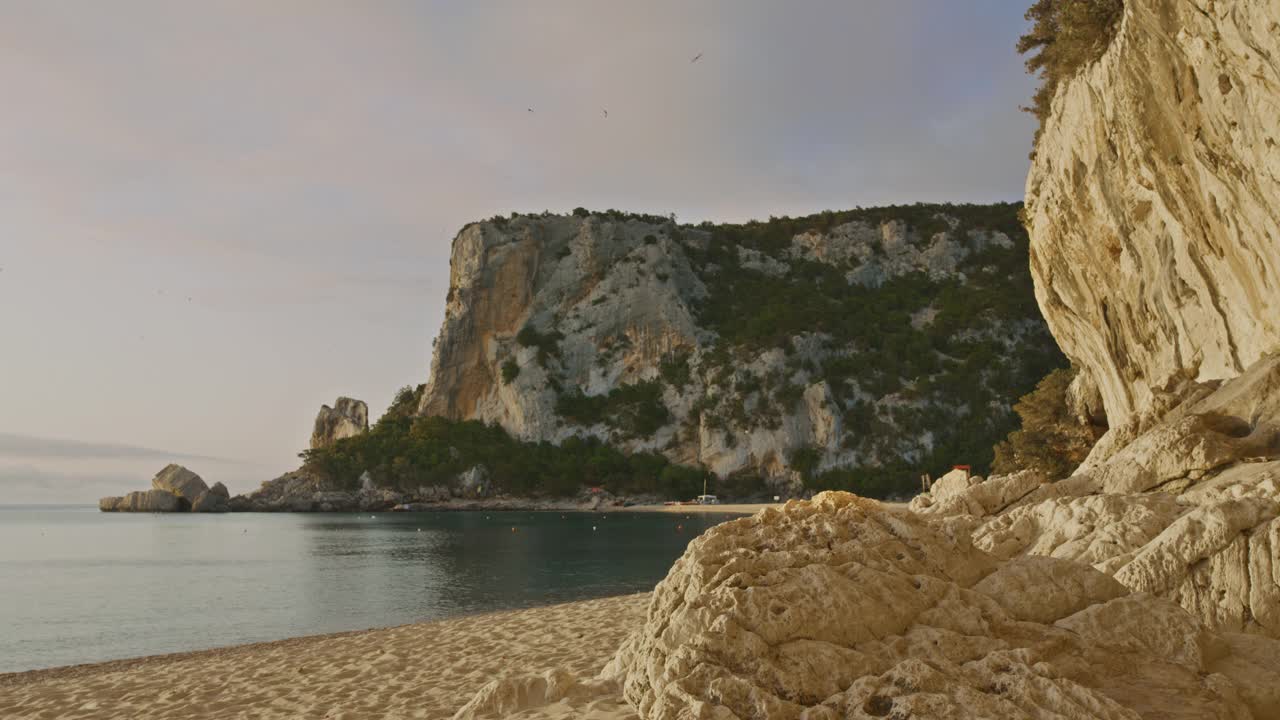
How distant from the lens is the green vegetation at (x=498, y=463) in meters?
82.2

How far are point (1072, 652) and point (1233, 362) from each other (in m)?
13.0

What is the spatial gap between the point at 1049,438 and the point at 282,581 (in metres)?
27.6

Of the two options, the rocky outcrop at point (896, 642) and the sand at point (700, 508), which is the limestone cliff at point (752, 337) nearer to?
the sand at point (700, 508)

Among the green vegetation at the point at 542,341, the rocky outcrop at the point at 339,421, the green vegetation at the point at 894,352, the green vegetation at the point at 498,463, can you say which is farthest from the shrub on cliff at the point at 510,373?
the rocky outcrop at the point at 339,421

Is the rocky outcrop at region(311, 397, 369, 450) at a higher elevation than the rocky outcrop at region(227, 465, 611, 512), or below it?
higher

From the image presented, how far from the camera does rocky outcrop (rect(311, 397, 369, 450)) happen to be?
11356 centimetres

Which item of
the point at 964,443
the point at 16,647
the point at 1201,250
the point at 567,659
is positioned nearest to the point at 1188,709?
the point at 567,659

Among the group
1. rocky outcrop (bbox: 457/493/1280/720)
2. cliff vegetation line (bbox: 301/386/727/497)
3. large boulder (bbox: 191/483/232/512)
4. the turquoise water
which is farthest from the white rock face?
large boulder (bbox: 191/483/232/512)

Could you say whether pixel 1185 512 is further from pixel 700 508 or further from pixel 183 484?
pixel 183 484

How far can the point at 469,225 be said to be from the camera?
322ft

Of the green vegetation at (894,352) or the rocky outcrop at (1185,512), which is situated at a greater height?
the green vegetation at (894,352)

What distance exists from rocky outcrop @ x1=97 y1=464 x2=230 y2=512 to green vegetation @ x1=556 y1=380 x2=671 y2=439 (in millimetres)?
45541

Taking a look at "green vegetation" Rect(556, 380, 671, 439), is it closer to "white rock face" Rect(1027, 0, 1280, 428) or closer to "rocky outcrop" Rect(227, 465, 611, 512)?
"rocky outcrop" Rect(227, 465, 611, 512)

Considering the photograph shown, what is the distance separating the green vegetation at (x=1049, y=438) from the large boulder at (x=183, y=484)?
96.9 metres
